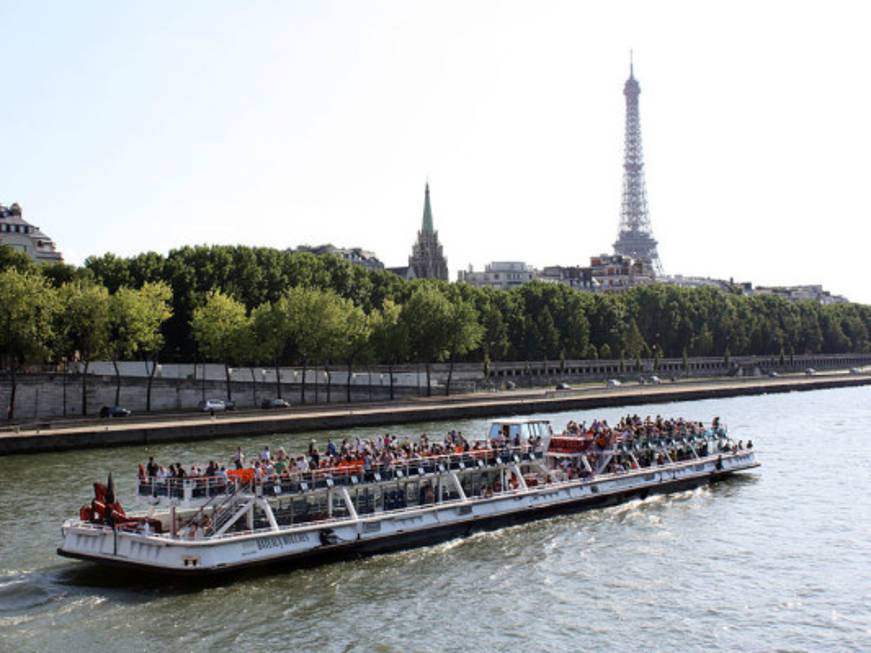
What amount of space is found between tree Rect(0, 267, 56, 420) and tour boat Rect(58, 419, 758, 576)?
36219 mm

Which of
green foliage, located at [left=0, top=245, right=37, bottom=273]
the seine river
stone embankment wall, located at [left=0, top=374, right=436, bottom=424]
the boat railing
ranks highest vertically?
green foliage, located at [left=0, top=245, right=37, bottom=273]

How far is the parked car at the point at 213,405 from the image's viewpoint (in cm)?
7800

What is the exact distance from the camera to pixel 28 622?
27.0m

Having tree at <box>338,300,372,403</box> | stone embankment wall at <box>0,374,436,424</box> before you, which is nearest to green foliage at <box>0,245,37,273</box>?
stone embankment wall at <box>0,374,436,424</box>

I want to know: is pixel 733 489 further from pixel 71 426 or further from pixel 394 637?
pixel 71 426

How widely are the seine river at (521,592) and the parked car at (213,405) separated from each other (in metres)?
32.9

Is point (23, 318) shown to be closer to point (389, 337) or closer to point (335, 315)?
point (335, 315)

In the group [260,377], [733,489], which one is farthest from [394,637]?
[260,377]

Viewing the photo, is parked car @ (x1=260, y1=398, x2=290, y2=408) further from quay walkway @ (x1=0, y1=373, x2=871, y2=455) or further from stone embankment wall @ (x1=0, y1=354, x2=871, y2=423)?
quay walkway @ (x1=0, y1=373, x2=871, y2=455)

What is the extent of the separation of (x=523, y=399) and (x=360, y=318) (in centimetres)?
1617

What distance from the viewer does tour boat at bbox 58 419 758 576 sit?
30.7 metres

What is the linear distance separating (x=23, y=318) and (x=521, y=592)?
163 ft

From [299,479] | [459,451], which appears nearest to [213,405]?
[459,451]

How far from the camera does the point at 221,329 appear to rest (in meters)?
86.8
